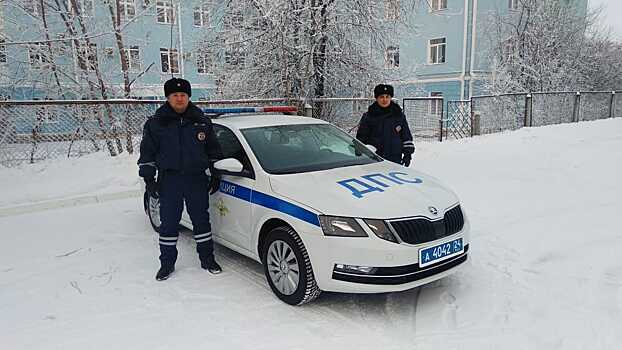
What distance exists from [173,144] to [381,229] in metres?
1.94

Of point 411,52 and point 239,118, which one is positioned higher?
point 411,52

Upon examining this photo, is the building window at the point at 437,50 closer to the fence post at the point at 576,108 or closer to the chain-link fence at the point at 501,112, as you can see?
the fence post at the point at 576,108

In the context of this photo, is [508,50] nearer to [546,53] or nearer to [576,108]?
[546,53]

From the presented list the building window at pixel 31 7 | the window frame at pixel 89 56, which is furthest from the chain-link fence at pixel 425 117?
the building window at pixel 31 7

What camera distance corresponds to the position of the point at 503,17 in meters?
22.5

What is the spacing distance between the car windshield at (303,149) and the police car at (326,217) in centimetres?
1

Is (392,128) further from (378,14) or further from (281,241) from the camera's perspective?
(378,14)

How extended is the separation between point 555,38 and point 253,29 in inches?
628

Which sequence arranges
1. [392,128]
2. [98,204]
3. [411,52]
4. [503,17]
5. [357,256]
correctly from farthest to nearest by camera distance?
[411,52], [503,17], [98,204], [392,128], [357,256]

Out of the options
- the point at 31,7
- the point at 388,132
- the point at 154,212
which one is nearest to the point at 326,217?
the point at 388,132

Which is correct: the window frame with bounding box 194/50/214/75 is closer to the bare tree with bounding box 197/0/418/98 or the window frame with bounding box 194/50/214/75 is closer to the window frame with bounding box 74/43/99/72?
the bare tree with bounding box 197/0/418/98

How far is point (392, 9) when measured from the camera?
36.7 feet

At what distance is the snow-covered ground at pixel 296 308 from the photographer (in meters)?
3.20

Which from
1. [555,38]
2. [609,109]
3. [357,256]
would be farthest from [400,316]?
[555,38]
